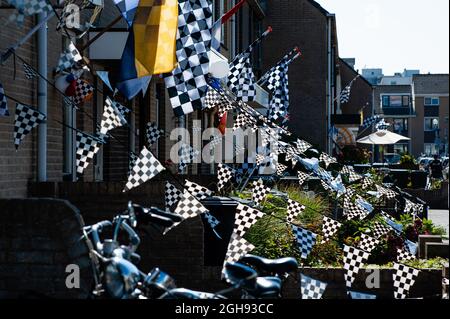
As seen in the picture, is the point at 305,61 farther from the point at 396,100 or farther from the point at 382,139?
the point at 396,100

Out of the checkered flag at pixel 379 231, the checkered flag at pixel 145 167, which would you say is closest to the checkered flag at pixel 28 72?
the checkered flag at pixel 145 167

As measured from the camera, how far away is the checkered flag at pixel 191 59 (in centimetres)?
1019

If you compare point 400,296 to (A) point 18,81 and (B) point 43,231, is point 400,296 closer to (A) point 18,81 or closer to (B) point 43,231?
(B) point 43,231

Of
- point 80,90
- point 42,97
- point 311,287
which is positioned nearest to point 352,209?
point 80,90

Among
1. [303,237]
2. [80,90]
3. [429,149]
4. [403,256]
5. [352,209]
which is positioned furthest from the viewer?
[429,149]

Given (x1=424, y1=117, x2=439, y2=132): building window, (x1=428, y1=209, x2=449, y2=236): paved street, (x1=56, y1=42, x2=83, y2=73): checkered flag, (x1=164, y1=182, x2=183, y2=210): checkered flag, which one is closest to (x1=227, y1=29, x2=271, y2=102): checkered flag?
(x1=56, y1=42, x2=83, y2=73): checkered flag

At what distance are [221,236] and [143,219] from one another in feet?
13.8

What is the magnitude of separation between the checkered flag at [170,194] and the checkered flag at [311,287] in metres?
2.44

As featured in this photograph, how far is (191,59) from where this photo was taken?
10.5 metres

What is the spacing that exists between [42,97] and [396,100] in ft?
297

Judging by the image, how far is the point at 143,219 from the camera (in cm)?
629

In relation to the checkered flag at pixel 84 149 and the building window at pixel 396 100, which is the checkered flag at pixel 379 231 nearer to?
the checkered flag at pixel 84 149

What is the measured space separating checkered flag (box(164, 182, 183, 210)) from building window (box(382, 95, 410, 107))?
299ft
